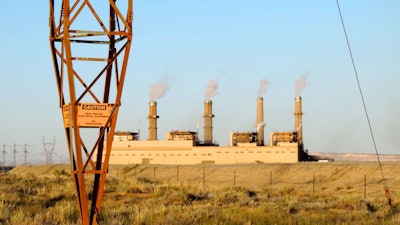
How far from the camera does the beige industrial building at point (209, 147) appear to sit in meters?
90.8

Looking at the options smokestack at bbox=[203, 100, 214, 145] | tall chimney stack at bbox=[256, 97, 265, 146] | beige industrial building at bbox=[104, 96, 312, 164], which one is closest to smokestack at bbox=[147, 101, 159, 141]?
beige industrial building at bbox=[104, 96, 312, 164]

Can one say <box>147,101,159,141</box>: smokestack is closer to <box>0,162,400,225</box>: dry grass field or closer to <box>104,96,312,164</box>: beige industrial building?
<box>104,96,312,164</box>: beige industrial building

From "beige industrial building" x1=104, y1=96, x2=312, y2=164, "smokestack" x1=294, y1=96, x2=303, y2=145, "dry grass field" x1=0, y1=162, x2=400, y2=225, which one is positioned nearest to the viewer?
"dry grass field" x1=0, y1=162, x2=400, y2=225

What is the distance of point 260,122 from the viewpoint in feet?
315

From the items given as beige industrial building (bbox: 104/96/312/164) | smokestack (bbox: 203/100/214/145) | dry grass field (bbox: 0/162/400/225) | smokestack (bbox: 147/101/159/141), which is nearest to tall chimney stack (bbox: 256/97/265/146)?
Answer: beige industrial building (bbox: 104/96/312/164)

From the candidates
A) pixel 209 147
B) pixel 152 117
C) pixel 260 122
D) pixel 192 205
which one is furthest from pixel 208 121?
pixel 192 205

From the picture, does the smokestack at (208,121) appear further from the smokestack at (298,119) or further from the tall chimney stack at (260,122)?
the smokestack at (298,119)

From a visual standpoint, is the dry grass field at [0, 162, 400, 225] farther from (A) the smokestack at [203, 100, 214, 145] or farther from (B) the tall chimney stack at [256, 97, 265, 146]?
(A) the smokestack at [203, 100, 214, 145]

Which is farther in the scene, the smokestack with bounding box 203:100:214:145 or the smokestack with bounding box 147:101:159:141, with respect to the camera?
the smokestack with bounding box 147:101:159:141

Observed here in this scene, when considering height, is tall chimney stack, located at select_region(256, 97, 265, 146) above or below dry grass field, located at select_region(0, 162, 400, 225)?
above

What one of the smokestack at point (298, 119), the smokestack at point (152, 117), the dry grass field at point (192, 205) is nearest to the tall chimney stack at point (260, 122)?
the smokestack at point (298, 119)

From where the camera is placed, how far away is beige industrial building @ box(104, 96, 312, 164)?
298 ft

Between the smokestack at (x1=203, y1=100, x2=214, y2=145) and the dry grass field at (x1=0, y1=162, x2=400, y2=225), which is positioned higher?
the smokestack at (x1=203, y1=100, x2=214, y2=145)

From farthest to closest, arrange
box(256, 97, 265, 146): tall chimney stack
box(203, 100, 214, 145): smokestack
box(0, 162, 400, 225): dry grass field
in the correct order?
box(203, 100, 214, 145): smokestack < box(256, 97, 265, 146): tall chimney stack < box(0, 162, 400, 225): dry grass field
